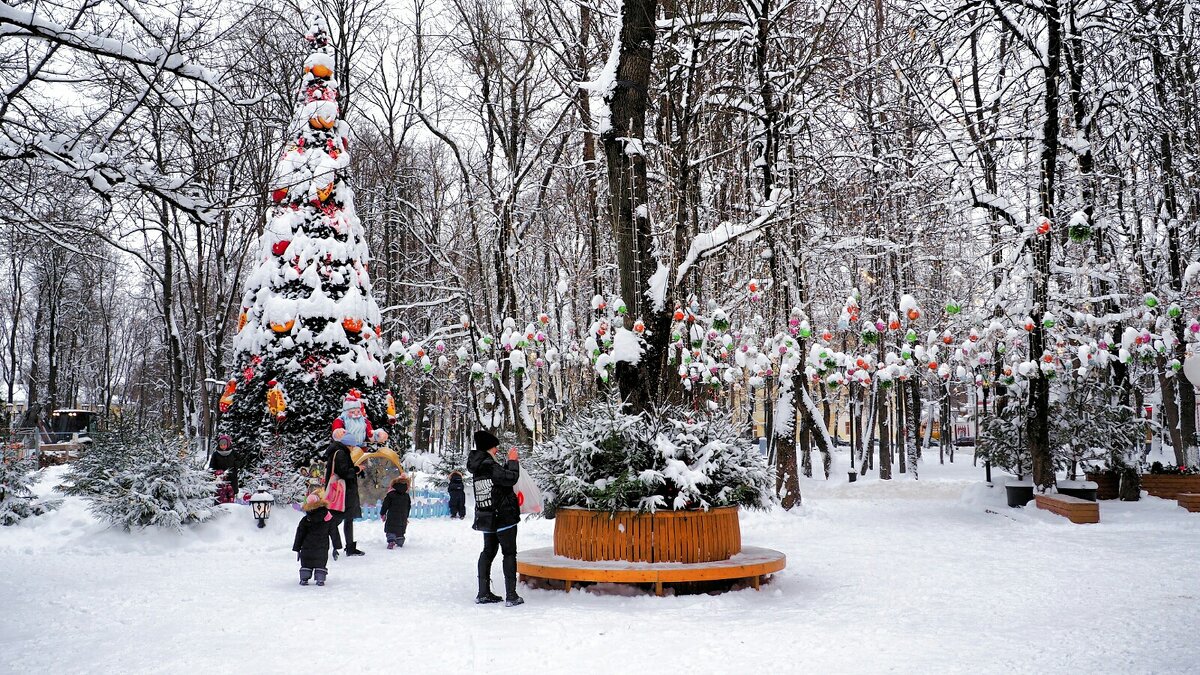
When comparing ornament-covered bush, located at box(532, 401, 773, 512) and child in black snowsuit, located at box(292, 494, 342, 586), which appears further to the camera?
child in black snowsuit, located at box(292, 494, 342, 586)

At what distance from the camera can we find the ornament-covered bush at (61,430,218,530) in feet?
43.0

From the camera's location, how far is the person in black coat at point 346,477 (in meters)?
11.2

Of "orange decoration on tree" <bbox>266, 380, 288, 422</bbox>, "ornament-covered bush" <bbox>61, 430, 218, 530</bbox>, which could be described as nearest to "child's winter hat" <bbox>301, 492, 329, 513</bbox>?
"ornament-covered bush" <bbox>61, 430, 218, 530</bbox>

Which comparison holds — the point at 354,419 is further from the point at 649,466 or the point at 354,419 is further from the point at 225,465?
the point at 649,466

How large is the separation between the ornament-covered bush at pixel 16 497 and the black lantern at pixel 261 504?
303 centimetres

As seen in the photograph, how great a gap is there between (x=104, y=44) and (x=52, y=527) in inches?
373

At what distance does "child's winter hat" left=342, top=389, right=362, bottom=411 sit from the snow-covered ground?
3.03 m

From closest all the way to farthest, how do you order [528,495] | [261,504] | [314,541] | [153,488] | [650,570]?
[650,570] < [528,495] < [314,541] < [153,488] < [261,504]

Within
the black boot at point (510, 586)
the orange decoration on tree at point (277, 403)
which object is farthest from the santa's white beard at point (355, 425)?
the black boot at point (510, 586)

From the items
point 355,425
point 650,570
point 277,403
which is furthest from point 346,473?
point 277,403

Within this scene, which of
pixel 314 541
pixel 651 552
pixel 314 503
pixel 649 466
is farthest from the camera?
pixel 314 503

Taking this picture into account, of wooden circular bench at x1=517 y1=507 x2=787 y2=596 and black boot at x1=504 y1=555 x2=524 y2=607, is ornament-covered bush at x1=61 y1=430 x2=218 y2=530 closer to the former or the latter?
wooden circular bench at x1=517 y1=507 x2=787 y2=596

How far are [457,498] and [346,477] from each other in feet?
19.3

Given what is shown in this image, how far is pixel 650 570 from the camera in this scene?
8.38 meters
